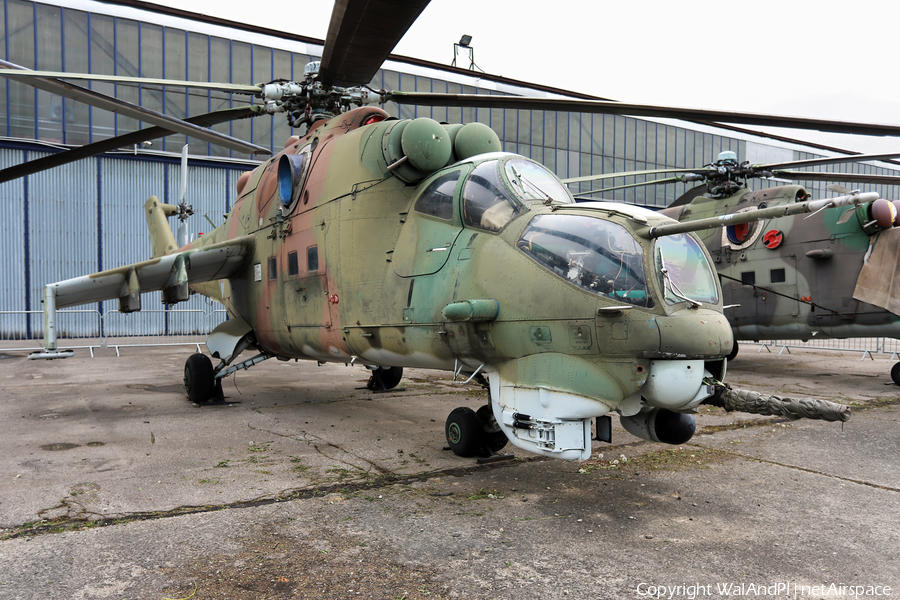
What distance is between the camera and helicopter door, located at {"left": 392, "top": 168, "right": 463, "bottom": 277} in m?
5.27

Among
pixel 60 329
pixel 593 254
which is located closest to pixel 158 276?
pixel 593 254

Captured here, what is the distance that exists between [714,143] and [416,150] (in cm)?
3209

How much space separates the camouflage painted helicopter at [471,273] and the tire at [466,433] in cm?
2

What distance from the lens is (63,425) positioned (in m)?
7.39

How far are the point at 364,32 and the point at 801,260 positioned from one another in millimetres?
9819

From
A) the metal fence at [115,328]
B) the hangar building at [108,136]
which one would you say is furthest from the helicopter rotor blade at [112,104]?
the hangar building at [108,136]

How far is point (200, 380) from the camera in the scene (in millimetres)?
8805

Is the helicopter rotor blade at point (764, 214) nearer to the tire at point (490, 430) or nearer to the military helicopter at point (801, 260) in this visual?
the tire at point (490, 430)

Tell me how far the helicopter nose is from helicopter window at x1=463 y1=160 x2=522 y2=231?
1532 millimetres

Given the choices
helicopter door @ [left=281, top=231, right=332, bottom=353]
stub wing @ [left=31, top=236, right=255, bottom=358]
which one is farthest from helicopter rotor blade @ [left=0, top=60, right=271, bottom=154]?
helicopter door @ [left=281, top=231, right=332, bottom=353]

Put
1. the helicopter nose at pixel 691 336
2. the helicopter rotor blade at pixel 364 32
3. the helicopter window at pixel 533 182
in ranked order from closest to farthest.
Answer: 1. the helicopter nose at pixel 691 336
2. the helicopter rotor blade at pixel 364 32
3. the helicopter window at pixel 533 182

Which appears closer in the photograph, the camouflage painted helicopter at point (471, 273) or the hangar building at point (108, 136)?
the camouflage painted helicopter at point (471, 273)

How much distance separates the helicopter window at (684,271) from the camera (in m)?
4.14

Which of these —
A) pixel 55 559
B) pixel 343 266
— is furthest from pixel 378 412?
pixel 55 559
